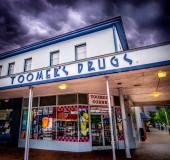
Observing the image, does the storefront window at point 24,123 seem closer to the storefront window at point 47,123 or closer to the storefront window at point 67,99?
the storefront window at point 47,123

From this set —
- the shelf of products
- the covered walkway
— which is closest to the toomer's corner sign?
the shelf of products

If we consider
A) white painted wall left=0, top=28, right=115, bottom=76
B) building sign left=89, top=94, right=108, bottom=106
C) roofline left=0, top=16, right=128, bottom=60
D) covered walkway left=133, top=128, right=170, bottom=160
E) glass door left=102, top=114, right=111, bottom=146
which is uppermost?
roofline left=0, top=16, right=128, bottom=60

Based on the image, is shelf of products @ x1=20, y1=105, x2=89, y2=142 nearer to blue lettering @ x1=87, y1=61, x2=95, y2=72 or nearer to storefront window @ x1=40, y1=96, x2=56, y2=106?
storefront window @ x1=40, y1=96, x2=56, y2=106

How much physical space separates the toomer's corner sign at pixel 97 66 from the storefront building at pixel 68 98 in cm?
6

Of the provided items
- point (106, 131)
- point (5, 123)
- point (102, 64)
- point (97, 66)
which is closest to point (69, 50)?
point (97, 66)

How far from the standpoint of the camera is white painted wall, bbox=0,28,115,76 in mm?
10406

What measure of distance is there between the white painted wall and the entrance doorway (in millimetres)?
4326

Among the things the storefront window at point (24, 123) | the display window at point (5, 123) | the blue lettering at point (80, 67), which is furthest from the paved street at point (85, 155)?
the blue lettering at point (80, 67)

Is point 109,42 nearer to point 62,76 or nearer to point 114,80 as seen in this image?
point 114,80

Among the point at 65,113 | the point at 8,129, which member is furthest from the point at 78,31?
the point at 8,129

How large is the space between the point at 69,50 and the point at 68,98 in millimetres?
3753

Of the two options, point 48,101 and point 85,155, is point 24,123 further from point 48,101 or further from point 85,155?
point 85,155

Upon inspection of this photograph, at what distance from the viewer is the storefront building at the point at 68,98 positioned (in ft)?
28.3

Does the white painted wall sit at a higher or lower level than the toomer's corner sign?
higher
